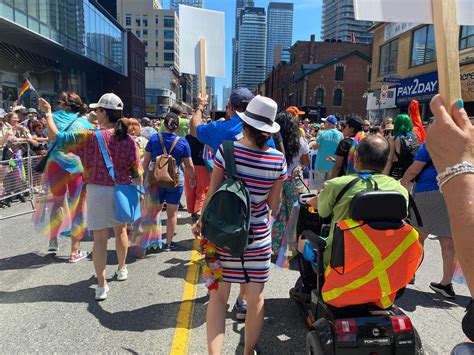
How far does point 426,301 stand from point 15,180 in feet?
28.0

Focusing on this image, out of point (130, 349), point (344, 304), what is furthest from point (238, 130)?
point (130, 349)

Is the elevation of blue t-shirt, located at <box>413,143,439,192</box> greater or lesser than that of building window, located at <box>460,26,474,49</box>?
lesser

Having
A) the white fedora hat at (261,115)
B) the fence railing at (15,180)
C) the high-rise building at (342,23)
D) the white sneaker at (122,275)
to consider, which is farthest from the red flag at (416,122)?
the high-rise building at (342,23)

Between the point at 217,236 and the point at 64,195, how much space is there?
3.62m

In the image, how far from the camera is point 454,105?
1.08 meters

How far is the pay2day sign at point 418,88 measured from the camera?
66.6 feet

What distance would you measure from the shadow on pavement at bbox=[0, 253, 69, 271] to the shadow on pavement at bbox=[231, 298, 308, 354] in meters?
2.79

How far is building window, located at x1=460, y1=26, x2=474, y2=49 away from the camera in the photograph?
18480 mm

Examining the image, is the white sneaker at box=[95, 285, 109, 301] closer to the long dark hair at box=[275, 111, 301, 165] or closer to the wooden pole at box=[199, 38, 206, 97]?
the wooden pole at box=[199, 38, 206, 97]

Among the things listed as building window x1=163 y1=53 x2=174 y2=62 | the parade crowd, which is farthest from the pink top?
building window x1=163 y1=53 x2=174 y2=62

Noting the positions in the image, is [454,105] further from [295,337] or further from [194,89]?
[194,89]

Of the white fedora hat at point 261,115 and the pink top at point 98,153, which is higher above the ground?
the white fedora hat at point 261,115

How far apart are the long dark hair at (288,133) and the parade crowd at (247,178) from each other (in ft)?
0.04

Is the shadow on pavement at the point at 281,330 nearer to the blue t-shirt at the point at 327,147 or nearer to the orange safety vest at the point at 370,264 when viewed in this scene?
the orange safety vest at the point at 370,264
